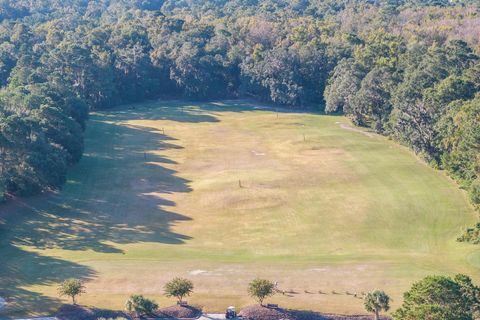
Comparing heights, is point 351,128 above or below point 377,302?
above

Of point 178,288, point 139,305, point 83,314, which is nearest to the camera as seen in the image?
point 139,305

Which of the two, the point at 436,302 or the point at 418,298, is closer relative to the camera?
the point at 436,302

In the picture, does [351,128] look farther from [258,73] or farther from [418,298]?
[418,298]

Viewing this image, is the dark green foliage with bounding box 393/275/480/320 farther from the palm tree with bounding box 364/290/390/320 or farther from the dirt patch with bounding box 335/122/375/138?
the dirt patch with bounding box 335/122/375/138

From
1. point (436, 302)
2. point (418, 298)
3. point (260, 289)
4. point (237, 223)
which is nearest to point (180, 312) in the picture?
point (260, 289)

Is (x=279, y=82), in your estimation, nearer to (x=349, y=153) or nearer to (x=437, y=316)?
(x=349, y=153)

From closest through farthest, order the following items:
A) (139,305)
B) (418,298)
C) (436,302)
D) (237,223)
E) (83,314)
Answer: (436,302), (418,298), (139,305), (83,314), (237,223)

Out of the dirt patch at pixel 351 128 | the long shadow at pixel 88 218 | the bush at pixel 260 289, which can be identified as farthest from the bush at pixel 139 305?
the dirt patch at pixel 351 128
